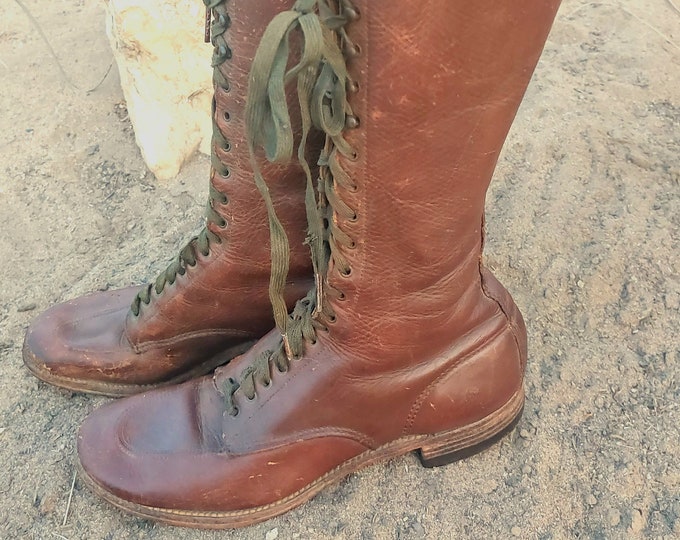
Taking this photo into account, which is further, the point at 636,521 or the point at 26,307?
the point at 26,307

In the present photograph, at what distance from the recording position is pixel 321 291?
3.16 feet

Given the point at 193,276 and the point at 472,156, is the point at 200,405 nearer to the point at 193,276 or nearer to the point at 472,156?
the point at 193,276

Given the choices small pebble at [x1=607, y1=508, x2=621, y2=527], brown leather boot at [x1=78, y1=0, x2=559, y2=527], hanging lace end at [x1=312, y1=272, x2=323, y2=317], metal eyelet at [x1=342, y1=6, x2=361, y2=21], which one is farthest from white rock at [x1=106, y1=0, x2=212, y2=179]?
small pebble at [x1=607, y1=508, x2=621, y2=527]

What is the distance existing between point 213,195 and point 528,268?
0.74m

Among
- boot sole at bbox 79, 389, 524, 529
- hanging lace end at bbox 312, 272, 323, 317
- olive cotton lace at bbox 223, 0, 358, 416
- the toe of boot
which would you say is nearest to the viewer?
olive cotton lace at bbox 223, 0, 358, 416

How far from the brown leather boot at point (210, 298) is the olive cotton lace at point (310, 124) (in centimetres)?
14

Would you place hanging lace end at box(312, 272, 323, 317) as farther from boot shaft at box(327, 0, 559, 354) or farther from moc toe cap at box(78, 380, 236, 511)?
moc toe cap at box(78, 380, 236, 511)

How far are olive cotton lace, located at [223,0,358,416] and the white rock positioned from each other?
1.09 meters

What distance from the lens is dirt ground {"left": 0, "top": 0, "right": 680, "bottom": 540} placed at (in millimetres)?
1115

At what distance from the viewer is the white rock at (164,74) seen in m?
1.84

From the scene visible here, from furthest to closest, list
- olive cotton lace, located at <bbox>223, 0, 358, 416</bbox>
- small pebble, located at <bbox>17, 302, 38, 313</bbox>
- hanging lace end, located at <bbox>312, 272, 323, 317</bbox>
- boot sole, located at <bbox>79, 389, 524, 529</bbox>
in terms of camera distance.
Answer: small pebble, located at <bbox>17, 302, 38, 313</bbox> → boot sole, located at <bbox>79, 389, 524, 529</bbox> → hanging lace end, located at <bbox>312, 272, 323, 317</bbox> → olive cotton lace, located at <bbox>223, 0, 358, 416</bbox>

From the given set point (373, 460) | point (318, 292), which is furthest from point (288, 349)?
point (373, 460)

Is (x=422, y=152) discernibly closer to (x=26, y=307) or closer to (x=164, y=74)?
(x=26, y=307)

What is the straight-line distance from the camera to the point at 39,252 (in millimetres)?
1770
